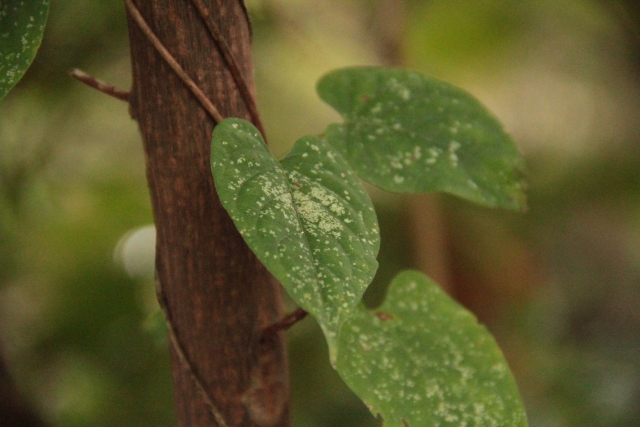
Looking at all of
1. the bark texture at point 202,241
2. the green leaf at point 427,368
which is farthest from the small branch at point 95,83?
the green leaf at point 427,368

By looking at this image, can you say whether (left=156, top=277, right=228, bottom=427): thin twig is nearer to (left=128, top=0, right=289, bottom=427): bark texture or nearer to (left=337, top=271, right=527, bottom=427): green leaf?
(left=128, top=0, right=289, bottom=427): bark texture

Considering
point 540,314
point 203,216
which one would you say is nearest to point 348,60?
point 540,314

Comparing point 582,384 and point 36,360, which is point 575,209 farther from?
point 36,360

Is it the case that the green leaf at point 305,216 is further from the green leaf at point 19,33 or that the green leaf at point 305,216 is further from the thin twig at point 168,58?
the green leaf at point 19,33

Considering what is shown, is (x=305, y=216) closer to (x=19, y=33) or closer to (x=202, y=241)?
(x=202, y=241)

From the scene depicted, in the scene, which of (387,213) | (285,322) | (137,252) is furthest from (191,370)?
(387,213)
